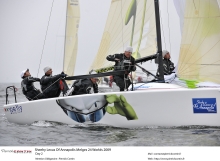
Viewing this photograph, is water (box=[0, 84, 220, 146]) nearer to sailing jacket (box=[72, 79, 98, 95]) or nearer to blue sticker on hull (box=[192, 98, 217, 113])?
blue sticker on hull (box=[192, 98, 217, 113])

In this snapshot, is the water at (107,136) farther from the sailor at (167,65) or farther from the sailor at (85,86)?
the sailor at (167,65)

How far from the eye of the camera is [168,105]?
11.5ft

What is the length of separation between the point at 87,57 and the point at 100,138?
1.54 m

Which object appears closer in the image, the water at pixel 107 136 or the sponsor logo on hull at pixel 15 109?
the water at pixel 107 136

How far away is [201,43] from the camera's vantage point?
4.21 metres

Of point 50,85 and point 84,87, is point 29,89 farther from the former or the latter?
point 84,87

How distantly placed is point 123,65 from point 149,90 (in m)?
0.45

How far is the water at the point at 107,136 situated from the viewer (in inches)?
127

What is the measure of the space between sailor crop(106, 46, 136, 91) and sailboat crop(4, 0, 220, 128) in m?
0.14

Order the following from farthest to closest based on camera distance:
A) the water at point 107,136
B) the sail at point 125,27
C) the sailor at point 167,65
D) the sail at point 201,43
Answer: the sail at point 125,27, the sailor at point 167,65, the sail at point 201,43, the water at point 107,136

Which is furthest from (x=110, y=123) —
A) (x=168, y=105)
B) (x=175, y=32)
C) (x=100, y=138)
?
(x=175, y=32)

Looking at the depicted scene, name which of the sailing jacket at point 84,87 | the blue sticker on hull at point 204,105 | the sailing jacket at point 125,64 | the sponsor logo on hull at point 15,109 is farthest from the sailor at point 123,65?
the sponsor logo on hull at point 15,109

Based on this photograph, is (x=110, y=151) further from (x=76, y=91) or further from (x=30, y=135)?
(x=76, y=91)

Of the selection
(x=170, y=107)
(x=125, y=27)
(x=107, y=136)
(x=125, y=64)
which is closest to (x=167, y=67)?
(x=125, y=64)
